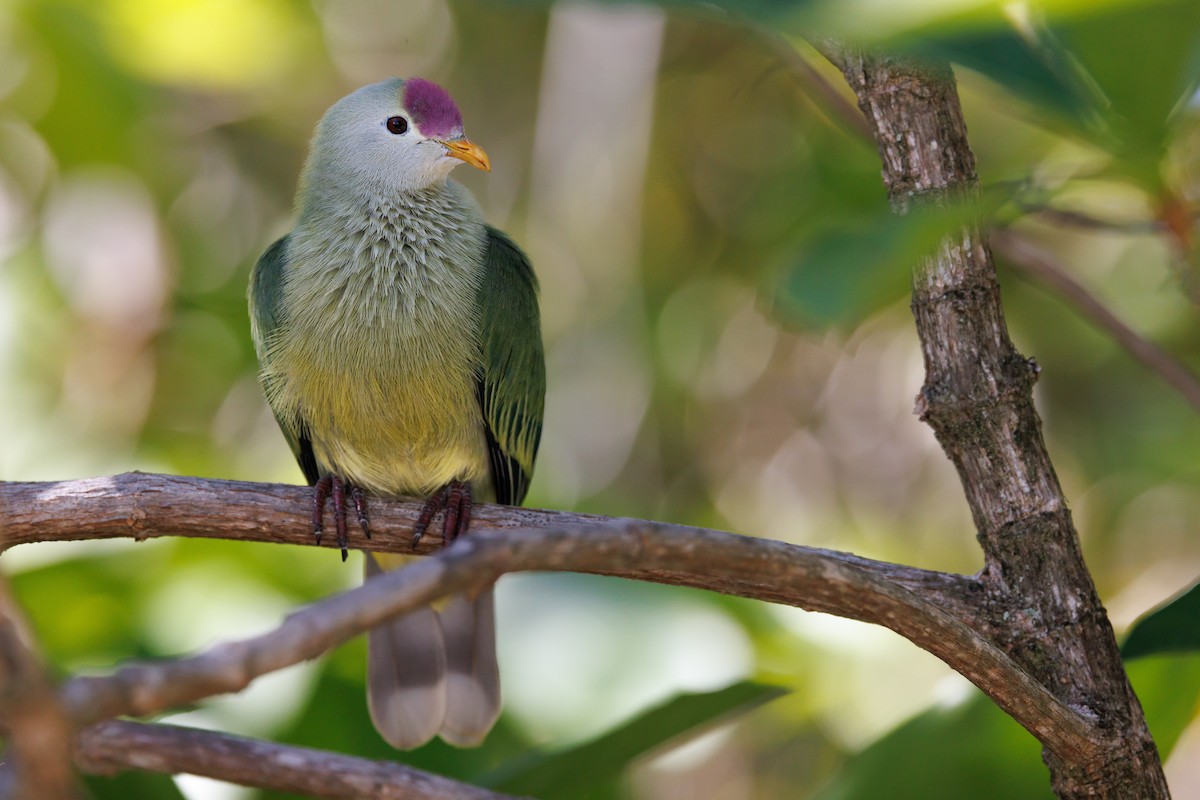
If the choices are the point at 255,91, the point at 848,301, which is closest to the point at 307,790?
the point at 848,301

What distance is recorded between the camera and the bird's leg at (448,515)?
224 centimetres

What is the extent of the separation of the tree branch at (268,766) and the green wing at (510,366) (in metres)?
1.32

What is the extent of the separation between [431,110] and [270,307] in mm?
606

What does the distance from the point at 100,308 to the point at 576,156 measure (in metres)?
1.74

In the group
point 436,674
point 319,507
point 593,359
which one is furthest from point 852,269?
point 593,359

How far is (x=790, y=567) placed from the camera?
3.87 feet

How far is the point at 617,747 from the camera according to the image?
1.97 meters

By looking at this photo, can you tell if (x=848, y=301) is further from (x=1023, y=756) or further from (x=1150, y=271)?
(x=1150, y=271)

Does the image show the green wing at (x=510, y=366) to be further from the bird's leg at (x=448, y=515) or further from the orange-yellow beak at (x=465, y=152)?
the bird's leg at (x=448, y=515)

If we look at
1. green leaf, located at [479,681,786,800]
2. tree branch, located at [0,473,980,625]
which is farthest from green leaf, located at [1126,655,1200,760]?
tree branch, located at [0,473,980,625]

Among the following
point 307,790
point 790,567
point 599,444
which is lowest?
point 307,790

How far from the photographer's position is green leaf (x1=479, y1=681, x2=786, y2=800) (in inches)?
75.1

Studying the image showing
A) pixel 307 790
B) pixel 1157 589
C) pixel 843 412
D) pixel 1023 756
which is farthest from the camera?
pixel 843 412

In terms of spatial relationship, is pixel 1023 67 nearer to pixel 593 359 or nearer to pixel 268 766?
pixel 268 766
